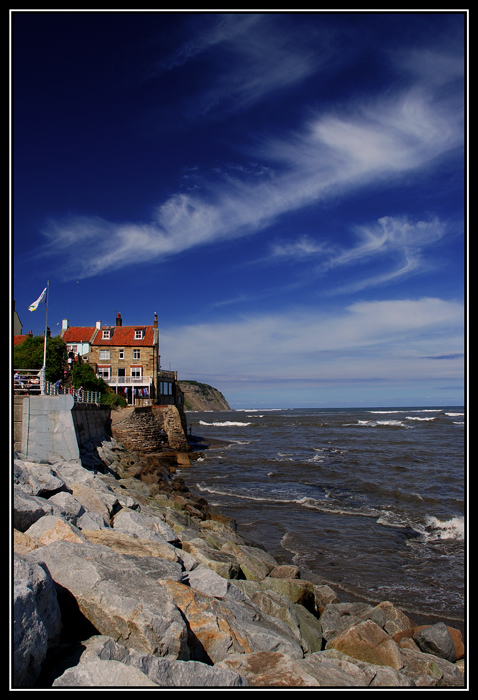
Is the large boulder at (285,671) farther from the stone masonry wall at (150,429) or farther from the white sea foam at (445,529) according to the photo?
the stone masonry wall at (150,429)

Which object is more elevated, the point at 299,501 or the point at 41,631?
the point at 41,631

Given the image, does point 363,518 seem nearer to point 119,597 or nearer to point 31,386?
point 119,597

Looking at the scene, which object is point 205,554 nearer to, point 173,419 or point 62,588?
point 62,588

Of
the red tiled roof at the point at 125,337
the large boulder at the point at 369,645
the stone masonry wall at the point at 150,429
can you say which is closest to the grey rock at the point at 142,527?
the large boulder at the point at 369,645

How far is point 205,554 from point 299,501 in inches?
410

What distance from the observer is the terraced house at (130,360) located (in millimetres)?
38250

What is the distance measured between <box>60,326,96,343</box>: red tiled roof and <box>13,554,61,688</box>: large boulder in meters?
39.2

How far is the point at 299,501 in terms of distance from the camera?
60.1 ft

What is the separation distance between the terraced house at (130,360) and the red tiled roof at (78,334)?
4.9 inches

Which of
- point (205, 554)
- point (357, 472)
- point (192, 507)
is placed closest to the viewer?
point (205, 554)

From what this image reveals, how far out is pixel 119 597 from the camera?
182 inches

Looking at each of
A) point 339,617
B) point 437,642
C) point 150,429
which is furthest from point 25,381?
point 437,642

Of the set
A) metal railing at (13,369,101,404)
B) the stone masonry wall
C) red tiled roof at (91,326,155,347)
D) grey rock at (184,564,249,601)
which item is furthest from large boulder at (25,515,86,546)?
red tiled roof at (91,326,155,347)

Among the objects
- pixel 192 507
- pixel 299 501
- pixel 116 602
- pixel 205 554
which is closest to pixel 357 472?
pixel 299 501
